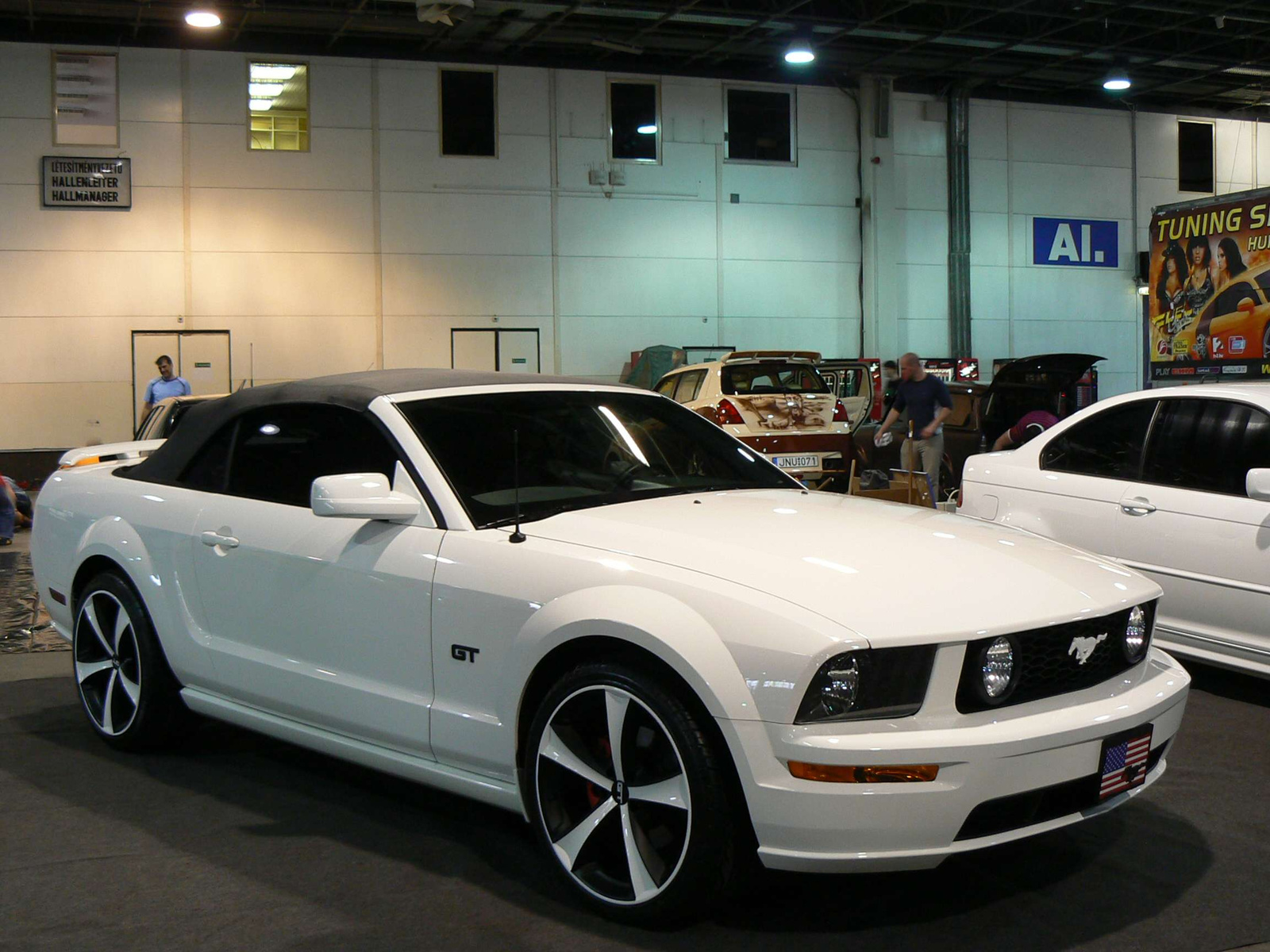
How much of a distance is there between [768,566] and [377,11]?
19.0 meters

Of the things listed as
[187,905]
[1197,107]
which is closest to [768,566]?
[187,905]

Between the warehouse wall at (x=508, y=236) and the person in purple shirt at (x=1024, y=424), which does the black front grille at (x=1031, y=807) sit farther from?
the warehouse wall at (x=508, y=236)

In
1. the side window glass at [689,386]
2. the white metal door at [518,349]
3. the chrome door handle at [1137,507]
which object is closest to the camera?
the chrome door handle at [1137,507]

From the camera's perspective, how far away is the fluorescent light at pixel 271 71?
848 inches

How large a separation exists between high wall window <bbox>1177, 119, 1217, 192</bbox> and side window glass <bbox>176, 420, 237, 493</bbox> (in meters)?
27.2

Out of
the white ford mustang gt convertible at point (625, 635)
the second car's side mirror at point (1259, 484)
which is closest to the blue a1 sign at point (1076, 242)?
the second car's side mirror at point (1259, 484)

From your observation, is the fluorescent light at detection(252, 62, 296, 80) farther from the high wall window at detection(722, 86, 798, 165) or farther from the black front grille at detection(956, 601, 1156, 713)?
the black front grille at detection(956, 601, 1156, 713)

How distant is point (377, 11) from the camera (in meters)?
20.1

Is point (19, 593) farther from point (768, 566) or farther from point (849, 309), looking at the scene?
point (849, 309)

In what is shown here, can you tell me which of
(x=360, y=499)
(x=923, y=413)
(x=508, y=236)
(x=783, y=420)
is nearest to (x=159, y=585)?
(x=360, y=499)

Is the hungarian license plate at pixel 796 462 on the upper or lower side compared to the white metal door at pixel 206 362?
lower

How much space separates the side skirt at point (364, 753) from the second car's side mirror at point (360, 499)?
0.73m

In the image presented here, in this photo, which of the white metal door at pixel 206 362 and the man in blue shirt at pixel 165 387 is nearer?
the man in blue shirt at pixel 165 387

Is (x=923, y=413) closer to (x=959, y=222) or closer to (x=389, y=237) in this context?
(x=389, y=237)
